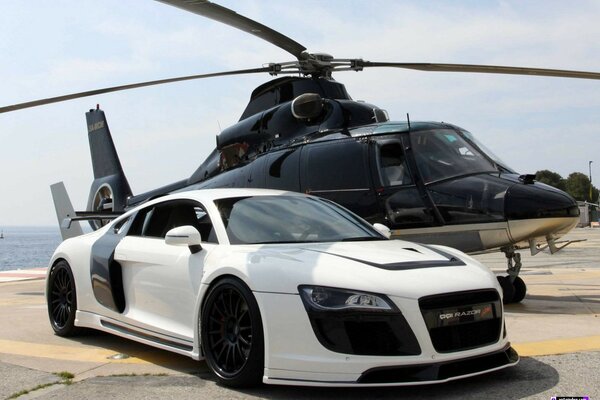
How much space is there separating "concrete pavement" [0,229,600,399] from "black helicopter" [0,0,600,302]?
1053mm

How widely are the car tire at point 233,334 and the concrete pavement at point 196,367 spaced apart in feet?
0.38

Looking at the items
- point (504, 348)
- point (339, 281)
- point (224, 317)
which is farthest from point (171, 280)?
point (504, 348)

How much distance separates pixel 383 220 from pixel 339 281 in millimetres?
4316

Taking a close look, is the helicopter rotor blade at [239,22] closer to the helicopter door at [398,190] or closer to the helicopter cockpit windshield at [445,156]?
the helicopter door at [398,190]

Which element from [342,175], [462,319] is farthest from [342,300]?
[342,175]

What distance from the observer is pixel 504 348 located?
3.84 meters

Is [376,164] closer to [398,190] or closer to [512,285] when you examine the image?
[398,190]

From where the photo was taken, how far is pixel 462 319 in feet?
11.8

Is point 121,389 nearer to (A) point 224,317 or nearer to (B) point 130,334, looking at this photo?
(A) point 224,317

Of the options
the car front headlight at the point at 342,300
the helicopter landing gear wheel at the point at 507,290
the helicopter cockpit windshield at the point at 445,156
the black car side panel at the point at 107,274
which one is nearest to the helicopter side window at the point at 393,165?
the helicopter cockpit windshield at the point at 445,156

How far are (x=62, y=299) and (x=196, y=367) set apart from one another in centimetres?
216

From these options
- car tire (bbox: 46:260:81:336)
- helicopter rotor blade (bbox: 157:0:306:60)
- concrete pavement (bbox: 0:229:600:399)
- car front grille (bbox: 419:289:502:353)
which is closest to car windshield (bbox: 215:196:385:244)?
concrete pavement (bbox: 0:229:600:399)

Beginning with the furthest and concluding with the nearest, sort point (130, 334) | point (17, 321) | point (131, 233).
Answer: point (17, 321), point (131, 233), point (130, 334)

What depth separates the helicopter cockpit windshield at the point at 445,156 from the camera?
761 centimetres
